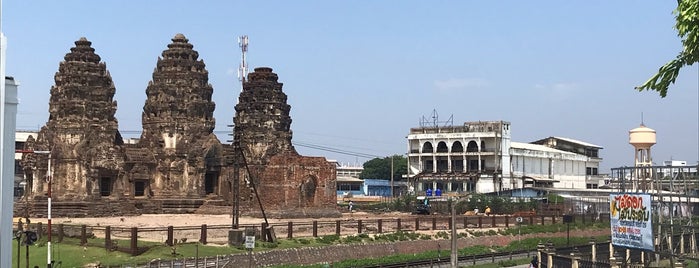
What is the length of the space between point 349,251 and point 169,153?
31.1m

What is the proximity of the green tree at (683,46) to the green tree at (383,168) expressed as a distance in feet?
404

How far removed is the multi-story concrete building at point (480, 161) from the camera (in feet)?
292

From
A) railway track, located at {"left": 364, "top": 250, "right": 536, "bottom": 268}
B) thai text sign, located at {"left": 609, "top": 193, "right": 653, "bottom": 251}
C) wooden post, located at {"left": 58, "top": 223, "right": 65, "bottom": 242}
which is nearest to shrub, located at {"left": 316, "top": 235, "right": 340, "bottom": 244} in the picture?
railway track, located at {"left": 364, "top": 250, "right": 536, "bottom": 268}

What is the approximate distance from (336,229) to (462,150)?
48488 mm

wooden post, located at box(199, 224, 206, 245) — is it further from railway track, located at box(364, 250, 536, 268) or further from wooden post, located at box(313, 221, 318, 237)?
railway track, located at box(364, 250, 536, 268)

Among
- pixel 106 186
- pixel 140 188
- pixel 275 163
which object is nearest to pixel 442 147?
pixel 275 163

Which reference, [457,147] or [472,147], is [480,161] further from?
[457,147]

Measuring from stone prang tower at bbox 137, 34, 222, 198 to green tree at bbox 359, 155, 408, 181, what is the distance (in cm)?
6520

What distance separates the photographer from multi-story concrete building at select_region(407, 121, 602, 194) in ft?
292

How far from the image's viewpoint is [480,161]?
89938mm

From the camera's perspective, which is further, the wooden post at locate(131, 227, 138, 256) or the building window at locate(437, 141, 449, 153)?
the building window at locate(437, 141, 449, 153)

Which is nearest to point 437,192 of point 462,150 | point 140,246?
point 462,150

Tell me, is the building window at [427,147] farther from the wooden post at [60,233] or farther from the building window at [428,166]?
the wooden post at [60,233]

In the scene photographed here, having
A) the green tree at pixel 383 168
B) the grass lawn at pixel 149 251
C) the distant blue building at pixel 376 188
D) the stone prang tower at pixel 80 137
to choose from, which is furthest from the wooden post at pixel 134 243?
the green tree at pixel 383 168
